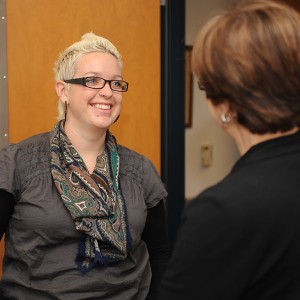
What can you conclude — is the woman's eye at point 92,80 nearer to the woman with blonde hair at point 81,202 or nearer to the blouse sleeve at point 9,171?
the woman with blonde hair at point 81,202

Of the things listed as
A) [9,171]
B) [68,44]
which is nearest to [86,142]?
[9,171]

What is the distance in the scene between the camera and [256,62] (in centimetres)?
74

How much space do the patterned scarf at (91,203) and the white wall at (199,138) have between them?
2003 millimetres

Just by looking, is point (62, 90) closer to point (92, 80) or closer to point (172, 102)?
point (92, 80)

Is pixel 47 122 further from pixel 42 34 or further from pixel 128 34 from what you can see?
pixel 128 34

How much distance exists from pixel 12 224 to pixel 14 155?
0.22 meters

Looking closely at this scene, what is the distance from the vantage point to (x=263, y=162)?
2.51 feet

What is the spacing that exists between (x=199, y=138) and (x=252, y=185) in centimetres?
274

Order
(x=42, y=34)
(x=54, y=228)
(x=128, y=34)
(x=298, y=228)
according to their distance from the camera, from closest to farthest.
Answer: (x=298, y=228) → (x=54, y=228) → (x=42, y=34) → (x=128, y=34)

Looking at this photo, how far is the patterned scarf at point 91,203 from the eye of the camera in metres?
1.34

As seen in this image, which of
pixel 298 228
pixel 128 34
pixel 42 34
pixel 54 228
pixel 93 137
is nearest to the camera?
pixel 298 228

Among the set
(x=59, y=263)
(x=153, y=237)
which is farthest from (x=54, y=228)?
(x=153, y=237)

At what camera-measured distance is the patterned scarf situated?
1336mm

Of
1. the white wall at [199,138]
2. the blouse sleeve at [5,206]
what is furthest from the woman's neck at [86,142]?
the white wall at [199,138]
